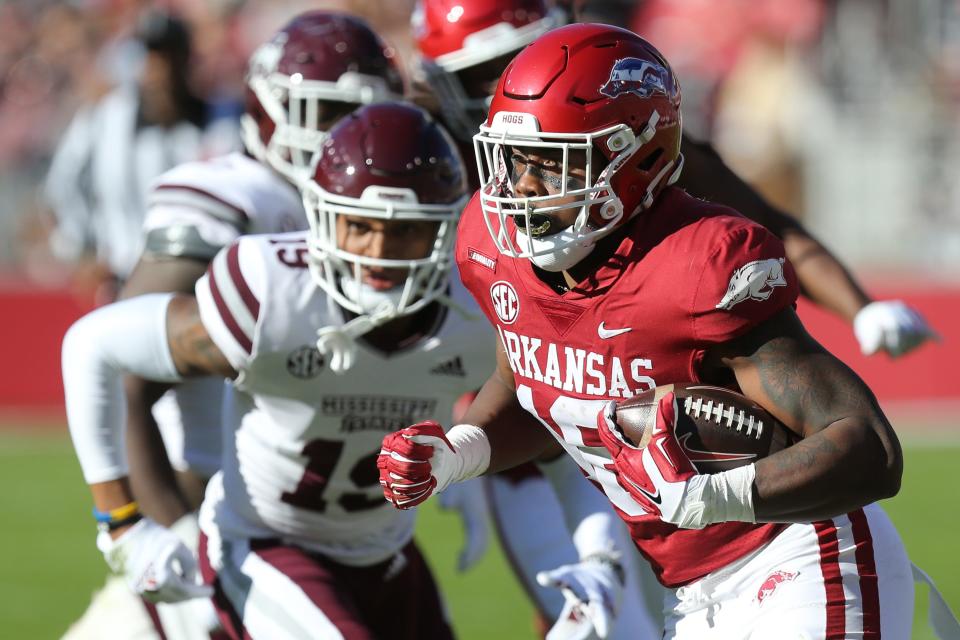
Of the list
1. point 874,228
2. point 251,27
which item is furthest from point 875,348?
point 251,27

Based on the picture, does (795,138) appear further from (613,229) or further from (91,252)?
(613,229)

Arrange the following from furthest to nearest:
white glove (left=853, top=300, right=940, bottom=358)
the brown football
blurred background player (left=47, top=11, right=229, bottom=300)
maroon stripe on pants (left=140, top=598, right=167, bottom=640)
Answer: blurred background player (left=47, top=11, right=229, bottom=300)
white glove (left=853, top=300, right=940, bottom=358)
maroon stripe on pants (left=140, top=598, right=167, bottom=640)
the brown football

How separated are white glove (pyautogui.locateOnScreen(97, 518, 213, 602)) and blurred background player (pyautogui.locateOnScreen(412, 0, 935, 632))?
111cm

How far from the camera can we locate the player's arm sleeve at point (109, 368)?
136 inches

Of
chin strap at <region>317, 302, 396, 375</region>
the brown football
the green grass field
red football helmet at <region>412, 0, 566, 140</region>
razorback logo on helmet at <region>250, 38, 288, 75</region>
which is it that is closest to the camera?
the brown football

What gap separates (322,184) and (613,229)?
3.07ft

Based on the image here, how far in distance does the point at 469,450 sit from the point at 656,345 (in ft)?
1.67

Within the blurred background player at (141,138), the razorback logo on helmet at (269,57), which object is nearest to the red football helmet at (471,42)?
the razorback logo on helmet at (269,57)

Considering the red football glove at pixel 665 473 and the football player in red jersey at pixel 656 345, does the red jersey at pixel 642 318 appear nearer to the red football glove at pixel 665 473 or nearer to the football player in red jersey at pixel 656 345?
the football player in red jersey at pixel 656 345

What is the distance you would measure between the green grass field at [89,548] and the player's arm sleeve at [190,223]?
198cm

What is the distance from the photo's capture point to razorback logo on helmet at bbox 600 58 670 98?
109 inches

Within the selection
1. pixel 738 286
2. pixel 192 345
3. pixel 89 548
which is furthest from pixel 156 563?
pixel 89 548

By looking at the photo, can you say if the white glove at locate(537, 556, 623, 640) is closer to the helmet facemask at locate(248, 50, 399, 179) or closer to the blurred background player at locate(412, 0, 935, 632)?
the blurred background player at locate(412, 0, 935, 632)

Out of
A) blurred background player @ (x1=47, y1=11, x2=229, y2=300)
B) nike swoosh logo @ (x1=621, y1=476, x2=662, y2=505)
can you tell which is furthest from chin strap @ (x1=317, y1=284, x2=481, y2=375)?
blurred background player @ (x1=47, y1=11, x2=229, y2=300)
